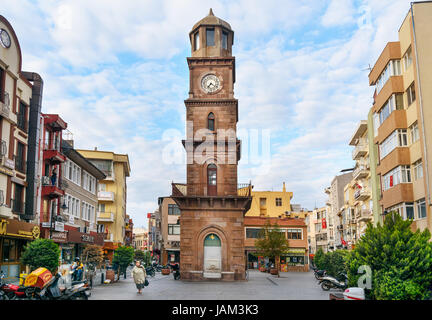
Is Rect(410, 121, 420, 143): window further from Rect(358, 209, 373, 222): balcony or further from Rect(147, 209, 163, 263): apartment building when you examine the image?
Rect(147, 209, 163, 263): apartment building

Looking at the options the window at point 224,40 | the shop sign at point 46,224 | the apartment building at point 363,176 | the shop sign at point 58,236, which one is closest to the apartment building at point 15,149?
the shop sign at point 46,224

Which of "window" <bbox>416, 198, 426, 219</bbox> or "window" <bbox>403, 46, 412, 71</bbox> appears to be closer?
"window" <bbox>416, 198, 426, 219</bbox>

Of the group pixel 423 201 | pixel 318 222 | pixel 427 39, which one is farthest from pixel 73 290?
pixel 318 222

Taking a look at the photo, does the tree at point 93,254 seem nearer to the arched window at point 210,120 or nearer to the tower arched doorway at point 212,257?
the tower arched doorway at point 212,257

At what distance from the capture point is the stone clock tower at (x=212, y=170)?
121 ft

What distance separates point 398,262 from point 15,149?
23.1 m

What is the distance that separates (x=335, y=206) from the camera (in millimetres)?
87812

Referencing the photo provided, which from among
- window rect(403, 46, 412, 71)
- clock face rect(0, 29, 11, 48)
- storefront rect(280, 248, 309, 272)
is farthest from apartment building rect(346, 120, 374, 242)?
clock face rect(0, 29, 11, 48)

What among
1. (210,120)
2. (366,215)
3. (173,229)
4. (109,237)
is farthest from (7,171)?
(173,229)

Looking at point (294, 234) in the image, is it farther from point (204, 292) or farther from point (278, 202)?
point (204, 292)

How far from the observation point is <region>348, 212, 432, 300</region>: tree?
16.4m

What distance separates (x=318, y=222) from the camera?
107 m

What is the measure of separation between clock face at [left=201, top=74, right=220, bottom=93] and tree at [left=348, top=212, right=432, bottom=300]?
79.6 ft
